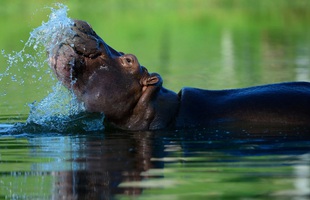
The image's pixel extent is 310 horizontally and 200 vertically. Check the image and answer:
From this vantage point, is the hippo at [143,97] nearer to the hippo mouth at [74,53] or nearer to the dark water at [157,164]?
the hippo mouth at [74,53]

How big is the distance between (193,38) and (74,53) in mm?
21223

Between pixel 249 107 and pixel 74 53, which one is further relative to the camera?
pixel 249 107

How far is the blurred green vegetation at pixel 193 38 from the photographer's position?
15172 mm

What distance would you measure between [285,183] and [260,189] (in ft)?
0.85

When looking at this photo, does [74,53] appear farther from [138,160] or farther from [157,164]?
[157,164]

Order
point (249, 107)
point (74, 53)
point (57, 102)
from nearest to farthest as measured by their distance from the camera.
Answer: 1. point (74, 53)
2. point (249, 107)
3. point (57, 102)

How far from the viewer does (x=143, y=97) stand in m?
8.31

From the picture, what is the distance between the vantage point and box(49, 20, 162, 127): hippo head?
791 cm

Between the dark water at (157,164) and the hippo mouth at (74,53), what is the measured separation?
0.60m

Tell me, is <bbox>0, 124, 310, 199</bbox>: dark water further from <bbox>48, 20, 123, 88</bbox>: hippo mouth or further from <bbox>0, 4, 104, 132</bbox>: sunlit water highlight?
<bbox>48, 20, 123, 88</bbox>: hippo mouth

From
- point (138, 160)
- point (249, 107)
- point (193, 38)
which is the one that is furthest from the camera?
point (193, 38)

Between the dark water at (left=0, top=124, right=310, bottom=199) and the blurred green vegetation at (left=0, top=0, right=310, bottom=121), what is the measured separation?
1634mm

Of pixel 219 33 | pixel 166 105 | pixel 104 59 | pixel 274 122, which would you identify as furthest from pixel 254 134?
pixel 219 33

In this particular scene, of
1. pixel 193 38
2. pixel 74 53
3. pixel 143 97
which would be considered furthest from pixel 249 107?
pixel 193 38
